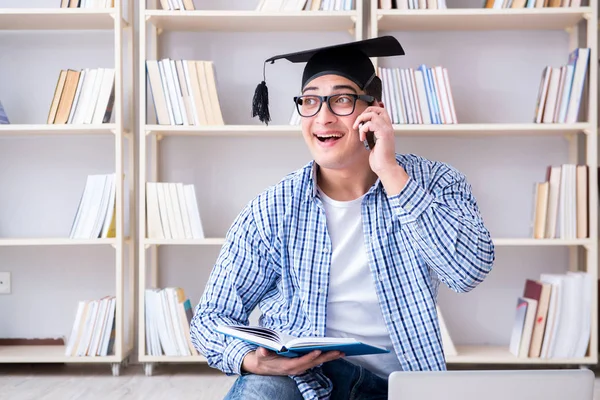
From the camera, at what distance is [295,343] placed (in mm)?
1100

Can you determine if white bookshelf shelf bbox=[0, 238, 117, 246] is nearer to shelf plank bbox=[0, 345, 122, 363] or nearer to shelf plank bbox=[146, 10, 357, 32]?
shelf plank bbox=[0, 345, 122, 363]

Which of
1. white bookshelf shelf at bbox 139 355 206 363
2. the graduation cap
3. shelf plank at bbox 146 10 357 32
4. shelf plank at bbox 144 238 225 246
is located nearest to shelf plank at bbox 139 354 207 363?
white bookshelf shelf at bbox 139 355 206 363

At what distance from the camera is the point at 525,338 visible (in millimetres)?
2707

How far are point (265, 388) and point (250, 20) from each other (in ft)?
6.22

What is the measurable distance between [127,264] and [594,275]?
1.90 meters

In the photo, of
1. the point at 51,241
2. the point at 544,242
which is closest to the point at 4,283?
the point at 51,241

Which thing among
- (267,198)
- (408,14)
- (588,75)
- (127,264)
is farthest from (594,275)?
(127,264)

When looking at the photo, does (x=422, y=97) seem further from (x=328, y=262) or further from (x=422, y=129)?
(x=328, y=262)

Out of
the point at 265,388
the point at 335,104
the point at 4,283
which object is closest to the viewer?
the point at 265,388

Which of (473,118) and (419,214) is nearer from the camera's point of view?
(419,214)

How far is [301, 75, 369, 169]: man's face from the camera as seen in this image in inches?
57.8

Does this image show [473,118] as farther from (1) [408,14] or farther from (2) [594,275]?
(2) [594,275]

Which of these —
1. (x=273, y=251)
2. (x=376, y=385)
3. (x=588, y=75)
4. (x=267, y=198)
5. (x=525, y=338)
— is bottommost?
(x=525, y=338)

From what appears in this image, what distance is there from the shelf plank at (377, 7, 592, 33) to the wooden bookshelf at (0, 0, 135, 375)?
1.07 m
